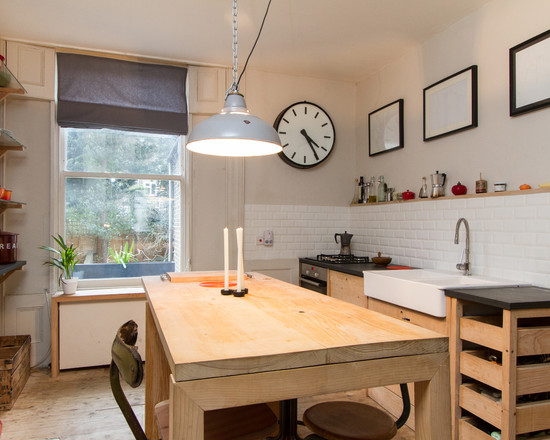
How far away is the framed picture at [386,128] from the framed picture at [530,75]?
1.28 m

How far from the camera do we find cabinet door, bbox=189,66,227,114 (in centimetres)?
433

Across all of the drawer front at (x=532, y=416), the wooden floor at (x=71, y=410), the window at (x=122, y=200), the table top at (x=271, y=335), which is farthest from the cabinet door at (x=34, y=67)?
the drawer front at (x=532, y=416)

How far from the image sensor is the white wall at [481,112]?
9.04 ft

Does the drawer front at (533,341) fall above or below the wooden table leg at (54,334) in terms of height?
above

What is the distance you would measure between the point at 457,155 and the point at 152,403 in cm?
282

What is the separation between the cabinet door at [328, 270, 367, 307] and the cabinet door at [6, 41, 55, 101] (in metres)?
3.07

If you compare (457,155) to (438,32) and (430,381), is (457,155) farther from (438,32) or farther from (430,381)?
(430,381)

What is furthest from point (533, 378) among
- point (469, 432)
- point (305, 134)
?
point (305, 134)

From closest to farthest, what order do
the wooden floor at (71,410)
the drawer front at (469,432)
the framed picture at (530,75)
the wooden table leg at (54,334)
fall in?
the drawer front at (469,432) < the framed picture at (530,75) < the wooden floor at (71,410) < the wooden table leg at (54,334)

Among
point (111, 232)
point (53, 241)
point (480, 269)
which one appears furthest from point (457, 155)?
point (53, 241)

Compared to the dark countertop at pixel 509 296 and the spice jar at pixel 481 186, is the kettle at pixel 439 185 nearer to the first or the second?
the spice jar at pixel 481 186

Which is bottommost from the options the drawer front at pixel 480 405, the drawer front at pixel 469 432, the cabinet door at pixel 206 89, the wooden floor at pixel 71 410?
the wooden floor at pixel 71 410

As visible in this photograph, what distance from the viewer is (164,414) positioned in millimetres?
1717

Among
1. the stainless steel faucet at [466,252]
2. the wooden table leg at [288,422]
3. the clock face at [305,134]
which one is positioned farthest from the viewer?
the clock face at [305,134]
